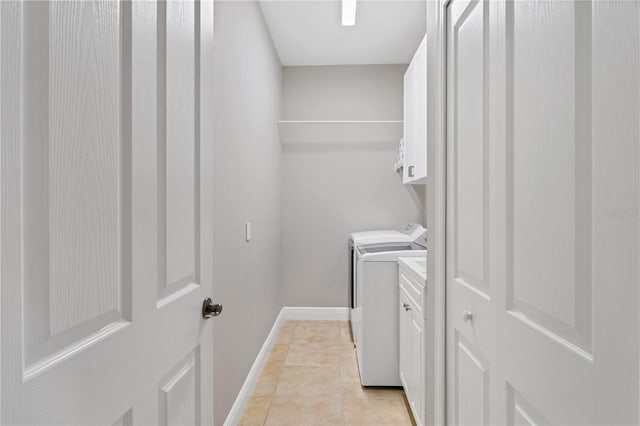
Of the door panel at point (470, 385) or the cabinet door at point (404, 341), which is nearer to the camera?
the door panel at point (470, 385)

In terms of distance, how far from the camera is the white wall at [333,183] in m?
3.91

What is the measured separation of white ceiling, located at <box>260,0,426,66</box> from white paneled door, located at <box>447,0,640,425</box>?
1.82 metres

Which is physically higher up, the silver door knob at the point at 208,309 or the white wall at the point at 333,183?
the white wall at the point at 333,183

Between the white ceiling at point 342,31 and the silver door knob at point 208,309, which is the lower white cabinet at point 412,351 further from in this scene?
the white ceiling at point 342,31

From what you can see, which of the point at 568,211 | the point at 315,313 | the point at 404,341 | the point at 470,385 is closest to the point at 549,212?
the point at 568,211

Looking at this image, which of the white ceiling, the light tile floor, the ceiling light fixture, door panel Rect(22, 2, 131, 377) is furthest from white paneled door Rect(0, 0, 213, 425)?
the white ceiling

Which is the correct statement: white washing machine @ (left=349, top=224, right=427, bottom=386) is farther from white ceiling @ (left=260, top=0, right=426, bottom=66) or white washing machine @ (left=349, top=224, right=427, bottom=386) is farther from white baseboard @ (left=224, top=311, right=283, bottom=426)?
white ceiling @ (left=260, top=0, right=426, bottom=66)

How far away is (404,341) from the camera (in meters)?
2.19

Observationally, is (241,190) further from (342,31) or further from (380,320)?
(342,31)

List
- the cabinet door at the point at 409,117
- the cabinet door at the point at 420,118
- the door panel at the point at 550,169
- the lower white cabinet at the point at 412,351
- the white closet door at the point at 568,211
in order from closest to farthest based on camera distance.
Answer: the white closet door at the point at 568,211 < the door panel at the point at 550,169 < the lower white cabinet at the point at 412,351 < the cabinet door at the point at 420,118 < the cabinet door at the point at 409,117

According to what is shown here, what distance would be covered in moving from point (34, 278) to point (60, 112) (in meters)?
0.22

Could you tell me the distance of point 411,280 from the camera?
6.49ft

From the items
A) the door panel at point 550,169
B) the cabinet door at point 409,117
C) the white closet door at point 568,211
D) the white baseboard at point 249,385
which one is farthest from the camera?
the cabinet door at point 409,117

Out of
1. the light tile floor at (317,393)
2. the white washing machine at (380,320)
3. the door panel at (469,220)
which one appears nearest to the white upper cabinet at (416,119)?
the white washing machine at (380,320)
